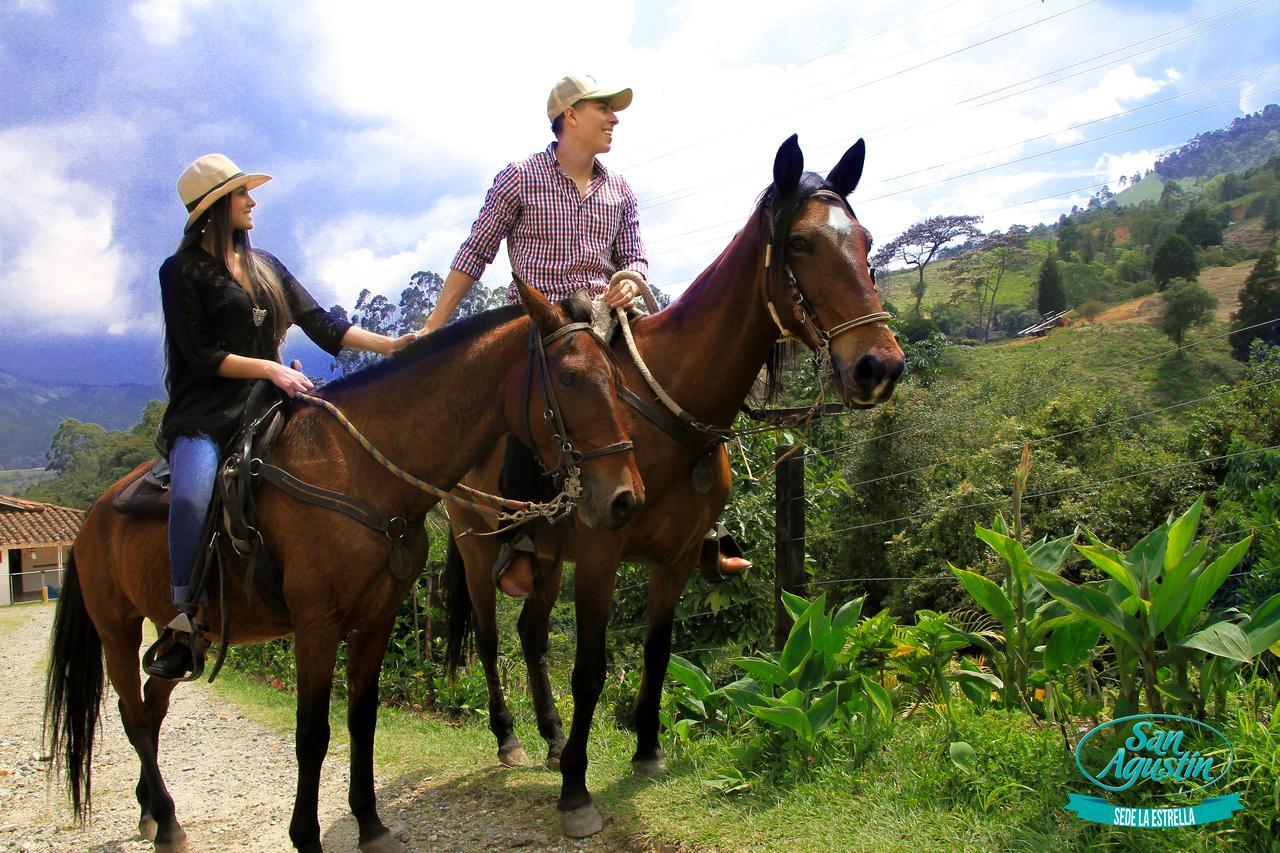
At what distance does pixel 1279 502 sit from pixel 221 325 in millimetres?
12518

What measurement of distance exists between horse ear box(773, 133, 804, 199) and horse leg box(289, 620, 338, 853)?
2568mm

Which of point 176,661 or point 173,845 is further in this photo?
point 173,845

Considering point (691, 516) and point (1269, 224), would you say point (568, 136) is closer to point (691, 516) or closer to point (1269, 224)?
point (691, 516)

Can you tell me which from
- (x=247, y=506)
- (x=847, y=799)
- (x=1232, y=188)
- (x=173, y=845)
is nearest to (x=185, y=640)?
(x=247, y=506)

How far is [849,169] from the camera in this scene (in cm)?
382

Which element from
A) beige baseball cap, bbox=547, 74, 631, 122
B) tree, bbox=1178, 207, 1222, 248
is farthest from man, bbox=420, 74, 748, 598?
tree, bbox=1178, 207, 1222, 248

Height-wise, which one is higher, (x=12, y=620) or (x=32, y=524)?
(x=32, y=524)

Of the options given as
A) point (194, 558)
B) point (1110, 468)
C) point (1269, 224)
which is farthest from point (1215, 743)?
point (1269, 224)

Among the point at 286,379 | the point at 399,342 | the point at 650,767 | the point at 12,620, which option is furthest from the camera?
the point at 12,620

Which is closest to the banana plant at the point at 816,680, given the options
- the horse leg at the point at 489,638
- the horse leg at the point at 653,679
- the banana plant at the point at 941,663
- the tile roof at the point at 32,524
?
the banana plant at the point at 941,663

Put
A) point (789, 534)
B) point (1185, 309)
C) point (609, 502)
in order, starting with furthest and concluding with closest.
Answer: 1. point (1185, 309)
2. point (789, 534)
3. point (609, 502)

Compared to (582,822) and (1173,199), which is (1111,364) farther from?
(1173,199)

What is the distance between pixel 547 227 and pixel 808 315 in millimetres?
1694

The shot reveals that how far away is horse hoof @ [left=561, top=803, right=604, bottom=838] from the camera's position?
12.8 ft
